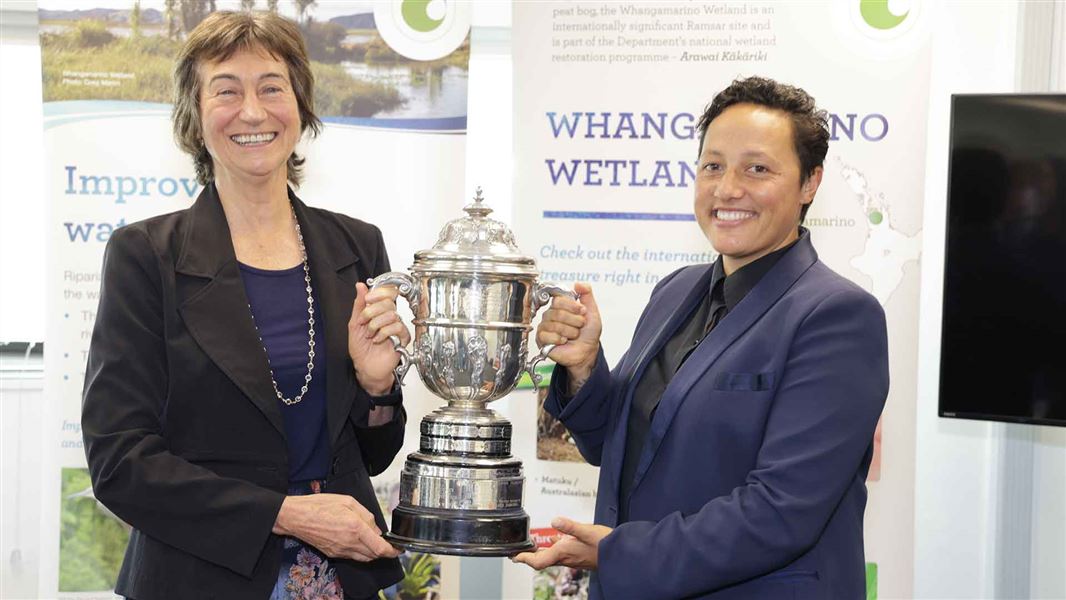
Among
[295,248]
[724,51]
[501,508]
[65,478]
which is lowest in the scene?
[65,478]

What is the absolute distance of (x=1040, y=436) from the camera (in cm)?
469

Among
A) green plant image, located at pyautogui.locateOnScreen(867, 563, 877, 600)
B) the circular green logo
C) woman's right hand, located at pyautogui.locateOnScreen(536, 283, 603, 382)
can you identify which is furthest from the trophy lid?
green plant image, located at pyautogui.locateOnScreen(867, 563, 877, 600)

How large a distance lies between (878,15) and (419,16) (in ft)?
5.52

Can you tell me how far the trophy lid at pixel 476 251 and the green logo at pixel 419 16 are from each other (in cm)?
205

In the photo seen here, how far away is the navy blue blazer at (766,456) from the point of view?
233 cm

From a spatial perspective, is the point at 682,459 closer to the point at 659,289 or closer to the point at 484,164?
the point at 659,289

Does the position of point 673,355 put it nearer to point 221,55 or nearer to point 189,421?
point 189,421

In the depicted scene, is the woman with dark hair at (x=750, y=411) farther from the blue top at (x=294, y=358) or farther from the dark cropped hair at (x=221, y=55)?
the dark cropped hair at (x=221, y=55)

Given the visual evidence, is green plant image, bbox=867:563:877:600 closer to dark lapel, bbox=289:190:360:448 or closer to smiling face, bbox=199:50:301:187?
dark lapel, bbox=289:190:360:448

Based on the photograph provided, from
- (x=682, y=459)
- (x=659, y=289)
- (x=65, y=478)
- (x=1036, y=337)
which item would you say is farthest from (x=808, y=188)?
(x=65, y=478)

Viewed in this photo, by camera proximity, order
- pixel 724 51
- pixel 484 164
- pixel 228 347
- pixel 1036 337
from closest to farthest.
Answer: pixel 228 347
pixel 1036 337
pixel 724 51
pixel 484 164

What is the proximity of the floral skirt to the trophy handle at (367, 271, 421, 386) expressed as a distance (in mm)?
316

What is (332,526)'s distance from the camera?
250cm

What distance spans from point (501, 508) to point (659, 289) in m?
0.64
